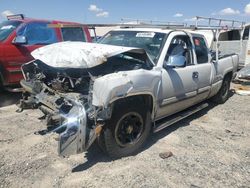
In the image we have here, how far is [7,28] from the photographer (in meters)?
6.78

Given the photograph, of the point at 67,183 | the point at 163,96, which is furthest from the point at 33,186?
the point at 163,96

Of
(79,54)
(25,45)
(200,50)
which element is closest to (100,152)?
(79,54)

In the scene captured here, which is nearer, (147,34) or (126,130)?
(126,130)

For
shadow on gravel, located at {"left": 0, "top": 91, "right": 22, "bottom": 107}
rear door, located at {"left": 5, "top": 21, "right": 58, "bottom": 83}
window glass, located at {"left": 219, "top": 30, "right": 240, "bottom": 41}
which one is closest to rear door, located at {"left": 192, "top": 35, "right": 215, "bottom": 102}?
rear door, located at {"left": 5, "top": 21, "right": 58, "bottom": 83}

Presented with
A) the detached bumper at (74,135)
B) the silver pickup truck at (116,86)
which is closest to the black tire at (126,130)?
the silver pickup truck at (116,86)

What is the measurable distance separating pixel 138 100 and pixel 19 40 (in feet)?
12.4

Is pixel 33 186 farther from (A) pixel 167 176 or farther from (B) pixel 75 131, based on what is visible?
(A) pixel 167 176

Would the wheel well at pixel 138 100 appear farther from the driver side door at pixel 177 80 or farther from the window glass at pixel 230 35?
the window glass at pixel 230 35

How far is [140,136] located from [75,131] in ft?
3.88

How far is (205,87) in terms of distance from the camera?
5520 mm

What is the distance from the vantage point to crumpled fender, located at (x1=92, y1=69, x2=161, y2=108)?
333 centimetres

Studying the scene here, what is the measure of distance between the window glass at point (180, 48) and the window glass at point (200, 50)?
31cm

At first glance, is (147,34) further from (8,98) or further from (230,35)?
(230,35)

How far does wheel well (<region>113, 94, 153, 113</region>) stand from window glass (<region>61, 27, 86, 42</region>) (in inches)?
170
